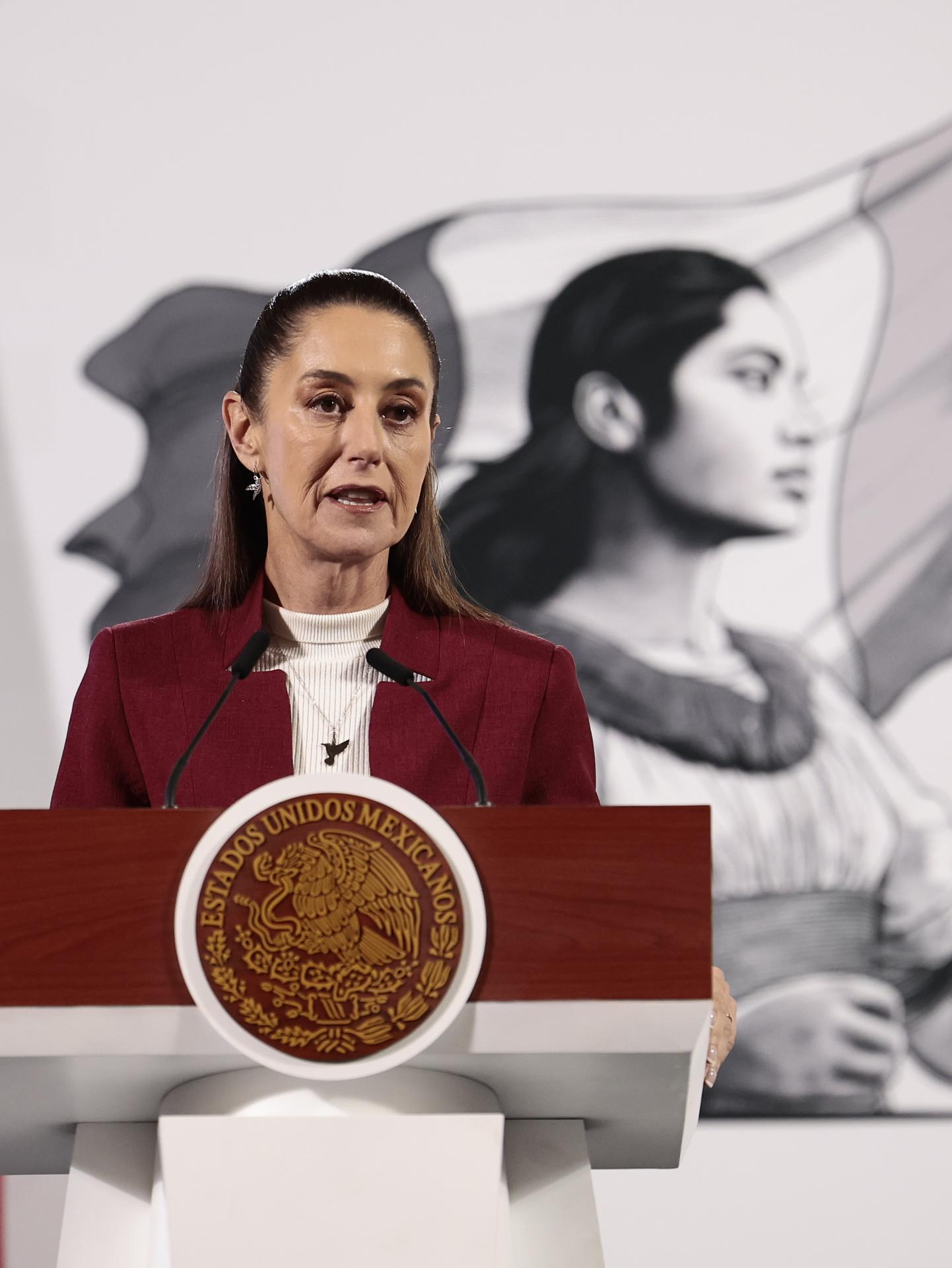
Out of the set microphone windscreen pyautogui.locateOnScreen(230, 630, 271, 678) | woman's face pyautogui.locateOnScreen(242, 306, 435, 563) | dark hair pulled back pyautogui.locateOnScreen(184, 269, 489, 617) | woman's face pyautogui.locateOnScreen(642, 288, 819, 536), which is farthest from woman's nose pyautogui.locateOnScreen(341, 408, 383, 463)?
woman's face pyautogui.locateOnScreen(642, 288, 819, 536)

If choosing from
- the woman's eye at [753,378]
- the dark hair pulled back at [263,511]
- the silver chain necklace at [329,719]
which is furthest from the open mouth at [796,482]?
the silver chain necklace at [329,719]

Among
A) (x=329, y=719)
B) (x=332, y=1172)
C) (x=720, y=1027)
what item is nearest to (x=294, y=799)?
(x=332, y=1172)

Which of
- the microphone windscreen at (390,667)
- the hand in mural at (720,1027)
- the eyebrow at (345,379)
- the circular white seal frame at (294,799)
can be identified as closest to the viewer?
the circular white seal frame at (294,799)

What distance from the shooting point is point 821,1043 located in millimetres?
2742

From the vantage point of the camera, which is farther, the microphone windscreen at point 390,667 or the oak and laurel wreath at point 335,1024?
the microphone windscreen at point 390,667

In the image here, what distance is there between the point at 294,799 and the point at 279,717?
0.64 meters

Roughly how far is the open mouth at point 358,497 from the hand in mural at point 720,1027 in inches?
26.7

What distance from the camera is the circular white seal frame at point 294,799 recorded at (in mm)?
1056

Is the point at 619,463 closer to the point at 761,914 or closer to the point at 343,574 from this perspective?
the point at 761,914

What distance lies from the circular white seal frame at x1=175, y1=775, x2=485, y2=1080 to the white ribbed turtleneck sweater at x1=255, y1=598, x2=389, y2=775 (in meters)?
0.60

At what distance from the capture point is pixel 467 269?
2.95 metres

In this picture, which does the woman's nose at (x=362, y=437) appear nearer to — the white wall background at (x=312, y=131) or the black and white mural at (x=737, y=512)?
the black and white mural at (x=737, y=512)

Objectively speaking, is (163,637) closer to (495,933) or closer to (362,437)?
(362,437)

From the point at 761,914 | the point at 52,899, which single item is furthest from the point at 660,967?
the point at 761,914
